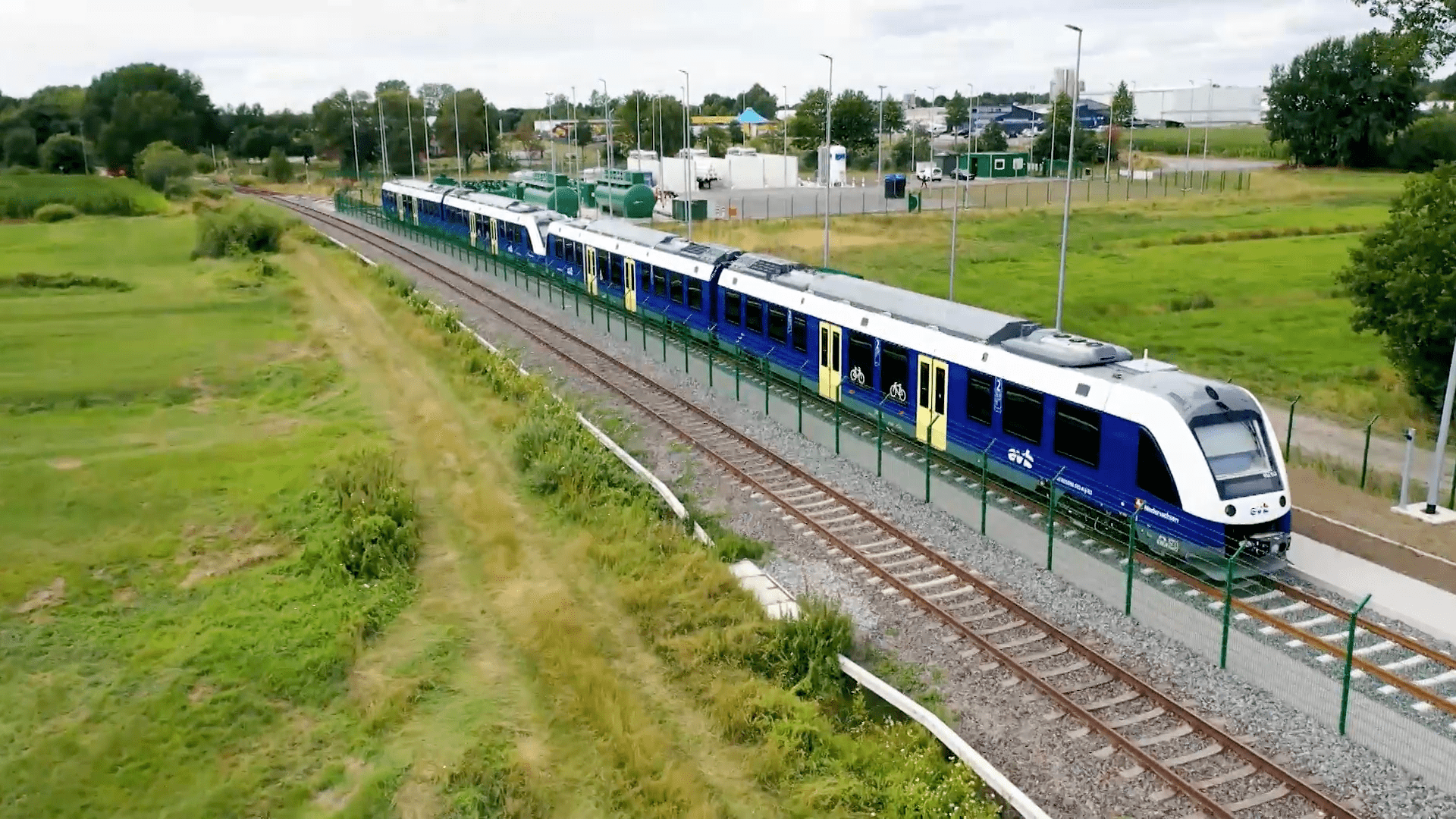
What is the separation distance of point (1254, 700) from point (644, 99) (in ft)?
406

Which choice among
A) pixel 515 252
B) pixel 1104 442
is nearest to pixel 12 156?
pixel 515 252

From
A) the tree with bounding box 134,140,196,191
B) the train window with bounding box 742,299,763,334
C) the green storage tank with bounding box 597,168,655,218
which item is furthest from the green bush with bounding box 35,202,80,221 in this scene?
the train window with bounding box 742,299,763,334

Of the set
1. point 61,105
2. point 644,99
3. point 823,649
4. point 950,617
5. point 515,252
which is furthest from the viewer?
point 61,105

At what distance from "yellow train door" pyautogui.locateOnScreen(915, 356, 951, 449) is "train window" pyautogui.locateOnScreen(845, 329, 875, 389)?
1.93 meters

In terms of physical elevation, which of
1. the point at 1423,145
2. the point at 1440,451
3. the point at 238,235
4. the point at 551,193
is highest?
the point at 1423,145

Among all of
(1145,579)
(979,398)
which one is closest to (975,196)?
(979,398)

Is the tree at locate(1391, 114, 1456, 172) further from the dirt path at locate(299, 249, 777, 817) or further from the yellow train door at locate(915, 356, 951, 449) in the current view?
the dirt path at locate(299, 249, 777, 817)

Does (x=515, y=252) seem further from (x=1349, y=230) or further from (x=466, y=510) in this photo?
(x=1349, y=230)

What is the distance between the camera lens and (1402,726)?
13.1m

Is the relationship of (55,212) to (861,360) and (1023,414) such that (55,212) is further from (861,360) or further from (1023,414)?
(1023,414)

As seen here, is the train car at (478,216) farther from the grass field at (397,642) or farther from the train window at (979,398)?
the train window at (979,398)

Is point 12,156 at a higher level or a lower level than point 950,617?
higher

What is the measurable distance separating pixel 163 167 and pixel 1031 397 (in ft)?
380

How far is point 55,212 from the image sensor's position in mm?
88438
